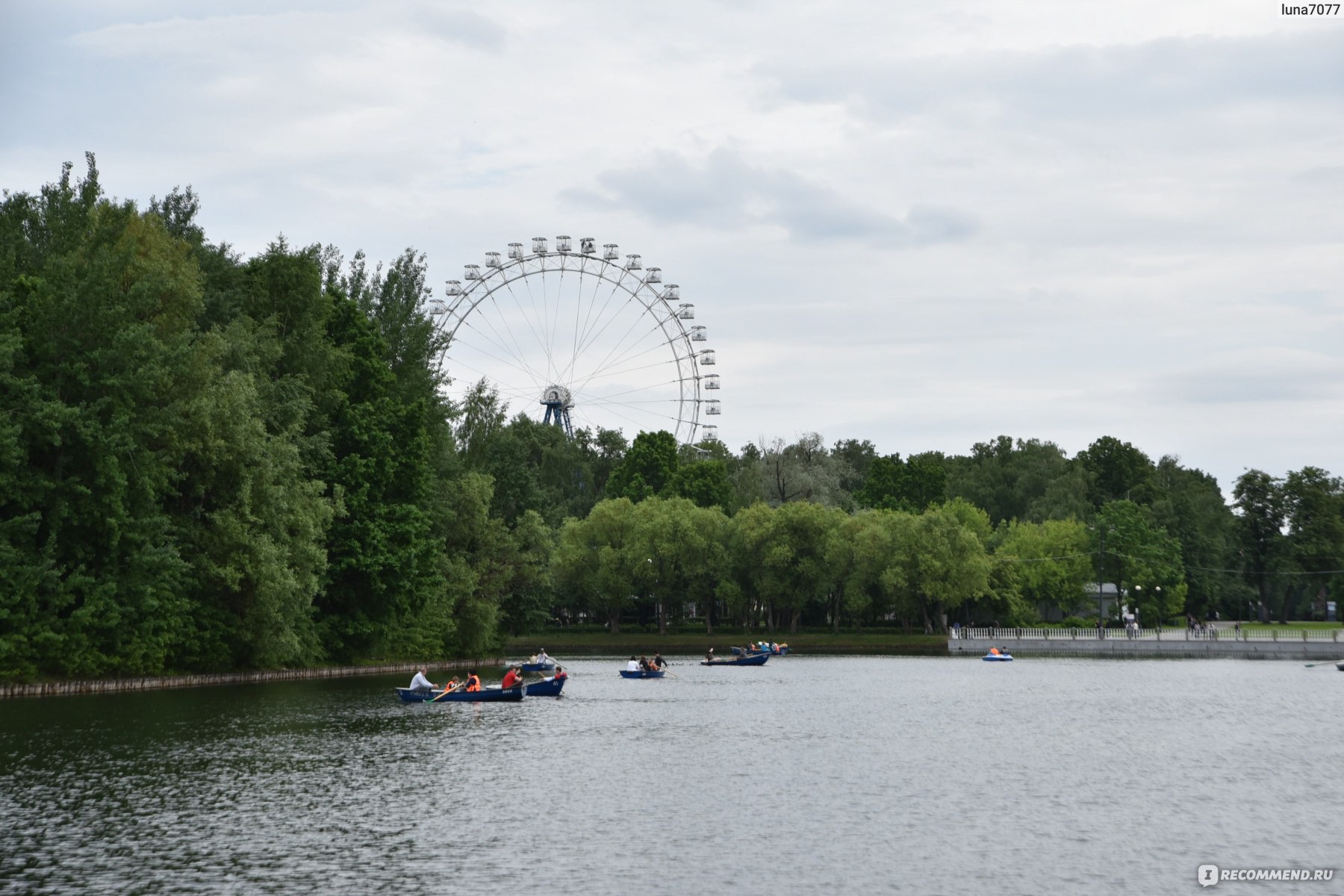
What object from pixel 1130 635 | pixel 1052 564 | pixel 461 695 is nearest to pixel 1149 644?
pixel 1130 635

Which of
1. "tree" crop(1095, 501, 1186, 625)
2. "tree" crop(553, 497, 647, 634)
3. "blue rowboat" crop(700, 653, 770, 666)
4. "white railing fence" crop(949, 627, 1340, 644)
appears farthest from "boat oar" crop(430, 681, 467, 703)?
"tree" crop(1095, 501, 1186, 625)

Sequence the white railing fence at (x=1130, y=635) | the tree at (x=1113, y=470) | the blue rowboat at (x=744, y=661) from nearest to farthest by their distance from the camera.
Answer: the blue rowboat at (x=744, y=661), the white railing fence at (x=1130, y=635), the tree at (x=1113, y=470)

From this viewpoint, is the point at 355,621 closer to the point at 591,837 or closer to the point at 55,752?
the point at 55,752

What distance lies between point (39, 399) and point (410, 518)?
25689mm

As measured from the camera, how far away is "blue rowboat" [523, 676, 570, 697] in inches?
2448

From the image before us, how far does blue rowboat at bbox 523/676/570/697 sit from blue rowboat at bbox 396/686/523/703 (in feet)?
6.95

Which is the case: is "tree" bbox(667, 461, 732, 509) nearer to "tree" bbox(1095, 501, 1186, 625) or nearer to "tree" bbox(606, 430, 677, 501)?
"tree" bbox(606, 430, 677, 501)

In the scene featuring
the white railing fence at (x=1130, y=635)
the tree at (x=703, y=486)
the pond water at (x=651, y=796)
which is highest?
the tree at (x=703, y=486)

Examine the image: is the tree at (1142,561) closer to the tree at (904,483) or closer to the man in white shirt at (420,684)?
the tree at (904,483)

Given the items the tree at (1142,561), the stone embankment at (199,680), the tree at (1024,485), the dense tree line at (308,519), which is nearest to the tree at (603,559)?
the dense tree line at (308,519)

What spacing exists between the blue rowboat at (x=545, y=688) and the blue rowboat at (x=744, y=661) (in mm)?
30416

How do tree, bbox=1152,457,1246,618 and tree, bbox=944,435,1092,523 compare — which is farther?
tree, bbox=944,435,1092,523

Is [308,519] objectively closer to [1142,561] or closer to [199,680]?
[199,680]

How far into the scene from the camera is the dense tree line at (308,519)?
5369cm
